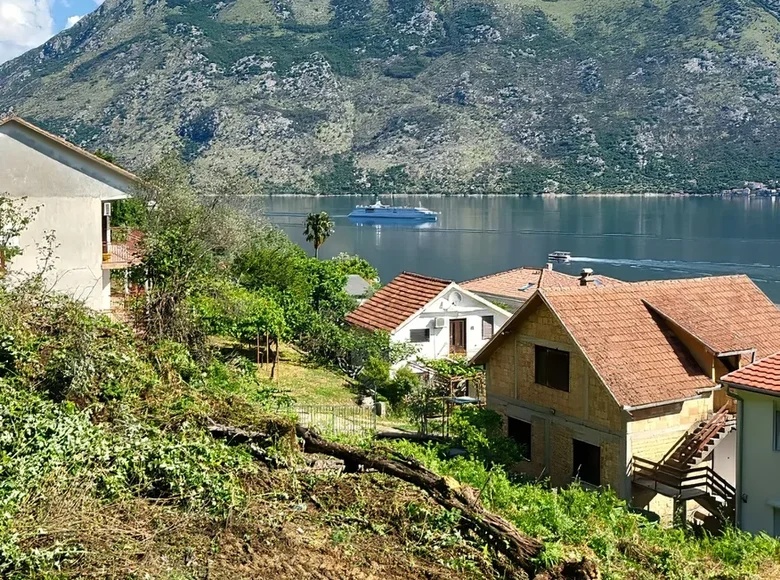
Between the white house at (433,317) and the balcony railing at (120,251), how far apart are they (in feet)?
31.1

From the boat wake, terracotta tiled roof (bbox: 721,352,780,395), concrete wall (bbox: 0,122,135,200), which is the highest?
concrete wall (bbox: 0,122,135,200)

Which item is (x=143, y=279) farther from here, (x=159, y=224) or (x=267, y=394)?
(x=159, y=224)

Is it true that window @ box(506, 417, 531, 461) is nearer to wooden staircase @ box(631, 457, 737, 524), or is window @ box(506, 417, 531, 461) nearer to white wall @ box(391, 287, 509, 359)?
wooden staircase @ box(631, 457, 737, 524)

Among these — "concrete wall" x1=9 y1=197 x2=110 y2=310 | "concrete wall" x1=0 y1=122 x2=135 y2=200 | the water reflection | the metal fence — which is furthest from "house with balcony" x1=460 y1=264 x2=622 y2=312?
the water reflection

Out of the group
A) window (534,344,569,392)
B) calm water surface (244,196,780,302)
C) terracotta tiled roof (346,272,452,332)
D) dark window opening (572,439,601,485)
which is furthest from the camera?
calm water surface (244,196,780,302)

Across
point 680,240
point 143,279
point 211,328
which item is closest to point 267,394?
point 143,279

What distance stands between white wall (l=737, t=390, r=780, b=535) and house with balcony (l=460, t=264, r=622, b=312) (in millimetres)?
22845

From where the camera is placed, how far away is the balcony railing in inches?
1051

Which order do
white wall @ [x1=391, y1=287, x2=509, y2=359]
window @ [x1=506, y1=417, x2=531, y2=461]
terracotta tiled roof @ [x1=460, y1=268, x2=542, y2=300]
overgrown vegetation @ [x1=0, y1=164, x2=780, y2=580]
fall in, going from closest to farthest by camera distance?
overgrown vegetation @ [x1=0, y1=164, x2=780, y2=580] → window @ [x1=506, y1=417, x2=531, y2=461] → white wall @ [x1=391, y1=287, x2=509, y2=359] → terracotta tiled roof @ [x1=460, y1=268, x2=542, y2=300]

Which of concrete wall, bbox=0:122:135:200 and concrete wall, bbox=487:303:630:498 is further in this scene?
concrete wall, bbox=0:122:135:200

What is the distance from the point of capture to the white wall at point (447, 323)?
109ft

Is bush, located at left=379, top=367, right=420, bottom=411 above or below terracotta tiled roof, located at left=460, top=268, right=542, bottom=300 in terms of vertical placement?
below

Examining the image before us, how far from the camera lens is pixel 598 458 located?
66.1 ft

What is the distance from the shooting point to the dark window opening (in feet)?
66.1
